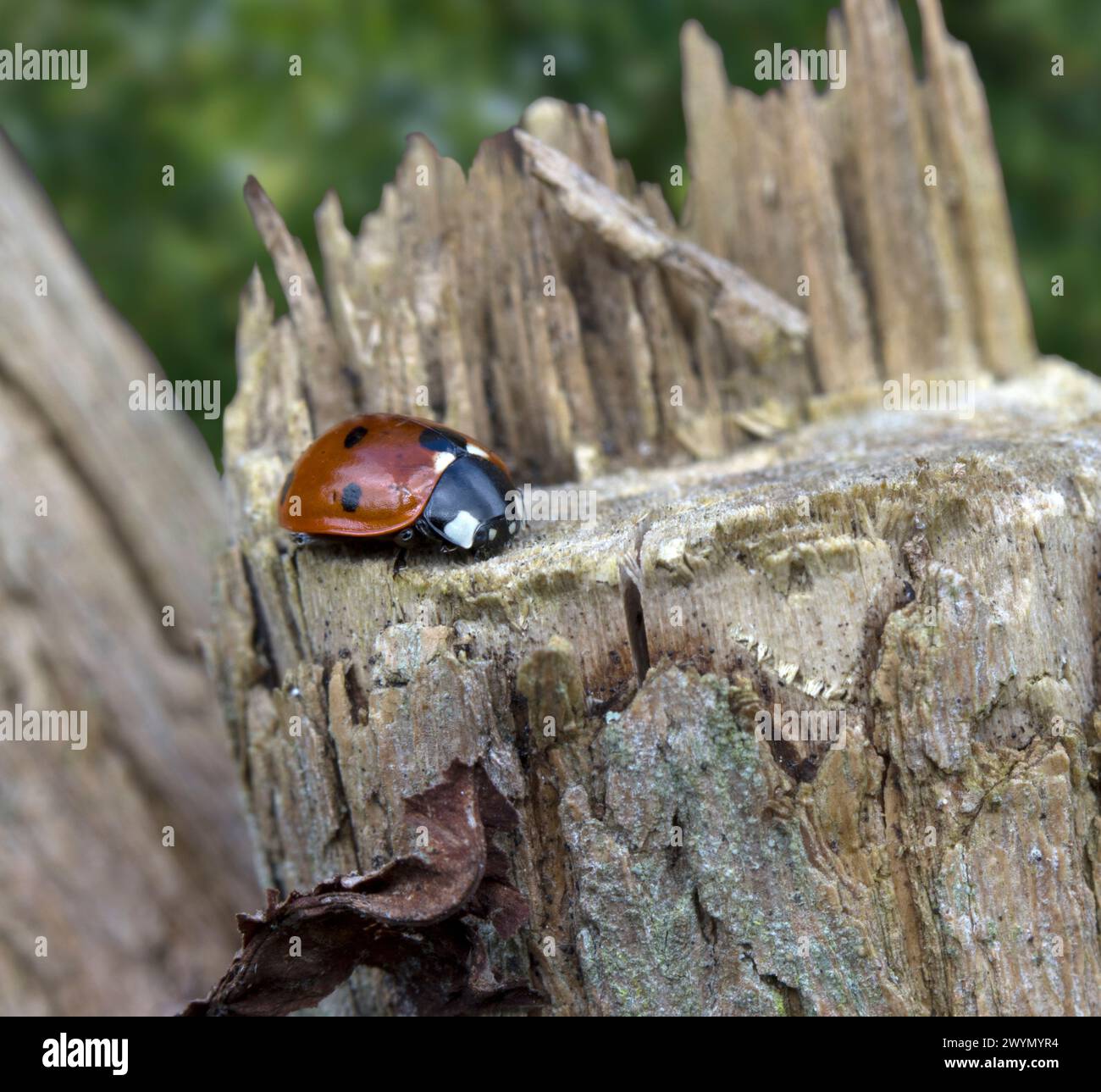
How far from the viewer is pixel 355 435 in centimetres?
221

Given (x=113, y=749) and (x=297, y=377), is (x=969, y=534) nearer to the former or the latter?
(x=297, y=377)

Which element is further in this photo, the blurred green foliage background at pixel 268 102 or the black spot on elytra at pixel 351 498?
the blurred green foliage background at pixel 268 102

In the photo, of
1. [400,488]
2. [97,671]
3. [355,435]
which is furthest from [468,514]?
[97,671]

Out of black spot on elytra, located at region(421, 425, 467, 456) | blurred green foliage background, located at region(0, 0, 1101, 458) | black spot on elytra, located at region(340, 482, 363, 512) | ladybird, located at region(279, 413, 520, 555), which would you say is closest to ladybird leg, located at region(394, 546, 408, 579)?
ladybird, located at region(279, 413, 520, 555)

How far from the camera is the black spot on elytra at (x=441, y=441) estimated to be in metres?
2.19

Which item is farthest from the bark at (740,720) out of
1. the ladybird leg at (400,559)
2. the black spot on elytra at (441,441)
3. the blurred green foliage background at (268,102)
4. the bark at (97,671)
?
the blurred green foliage background at (268,102)

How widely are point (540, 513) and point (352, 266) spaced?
0.97m

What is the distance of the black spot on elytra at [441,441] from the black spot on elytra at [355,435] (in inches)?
5.2

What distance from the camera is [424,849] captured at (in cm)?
163

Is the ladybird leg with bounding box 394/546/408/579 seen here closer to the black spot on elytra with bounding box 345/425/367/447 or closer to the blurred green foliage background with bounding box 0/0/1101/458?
the black spot on elytra with bounding box 345/425/367/447

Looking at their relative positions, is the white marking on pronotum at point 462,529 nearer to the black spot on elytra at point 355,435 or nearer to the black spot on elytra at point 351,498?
the black spot on elytra at point 351,498

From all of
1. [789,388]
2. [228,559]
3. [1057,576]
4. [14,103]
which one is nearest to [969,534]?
[1057,576]

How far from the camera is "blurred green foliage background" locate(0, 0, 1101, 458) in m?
3.80

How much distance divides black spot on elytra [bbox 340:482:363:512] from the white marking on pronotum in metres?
0.19
